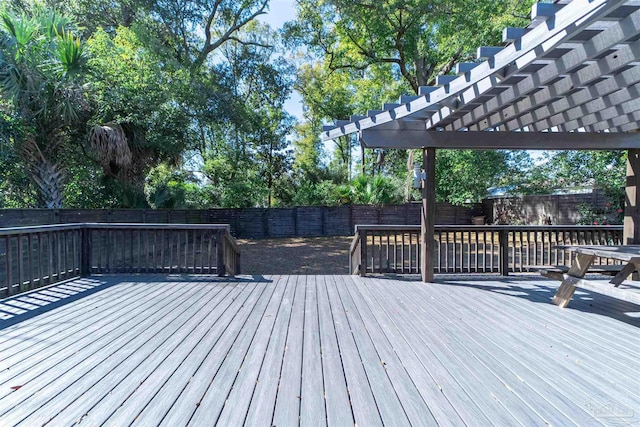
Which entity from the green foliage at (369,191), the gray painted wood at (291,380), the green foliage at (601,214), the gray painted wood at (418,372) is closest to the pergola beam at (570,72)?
the gray painted wood at (418,372)

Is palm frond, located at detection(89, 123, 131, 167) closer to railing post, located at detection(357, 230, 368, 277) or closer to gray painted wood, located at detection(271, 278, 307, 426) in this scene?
railing post, located at detection(357, 230, 368, 277)

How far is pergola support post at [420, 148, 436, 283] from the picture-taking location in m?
4.63

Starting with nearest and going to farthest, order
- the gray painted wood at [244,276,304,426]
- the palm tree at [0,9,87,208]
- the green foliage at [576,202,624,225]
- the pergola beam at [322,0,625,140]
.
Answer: the gray painted wood at [244,276,304,426] → the pergola beam at [322,0,625,140] → the palm tree at [0,9,87,208] → the green foliage at [576,202,624,225]

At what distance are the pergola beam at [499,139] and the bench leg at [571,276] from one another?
1.71 meters

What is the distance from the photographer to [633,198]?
4.59 metres

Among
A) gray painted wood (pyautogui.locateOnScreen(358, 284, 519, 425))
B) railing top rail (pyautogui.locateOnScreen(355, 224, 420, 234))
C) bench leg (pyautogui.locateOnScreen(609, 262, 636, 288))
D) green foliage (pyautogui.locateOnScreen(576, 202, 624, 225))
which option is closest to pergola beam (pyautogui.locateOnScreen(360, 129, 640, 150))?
railing top rail (pyautogui.locateOnScreen(355, 224, 420, 234))

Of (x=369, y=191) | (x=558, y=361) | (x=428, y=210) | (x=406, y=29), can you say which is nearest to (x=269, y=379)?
(x=558, y=361)

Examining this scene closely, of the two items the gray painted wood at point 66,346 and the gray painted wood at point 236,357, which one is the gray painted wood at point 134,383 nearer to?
the gray painted wood at point 236,357

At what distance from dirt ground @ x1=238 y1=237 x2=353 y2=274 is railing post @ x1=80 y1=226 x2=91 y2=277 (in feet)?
10.9

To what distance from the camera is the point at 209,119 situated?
37.5 feet

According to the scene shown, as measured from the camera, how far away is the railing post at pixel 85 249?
193 inches

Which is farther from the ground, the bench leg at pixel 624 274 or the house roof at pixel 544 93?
the house roof at pixel 544 93

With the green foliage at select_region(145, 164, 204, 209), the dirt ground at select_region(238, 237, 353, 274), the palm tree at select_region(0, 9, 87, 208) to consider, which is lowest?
the dirt ground at select_region(238, 237, 353, 274)

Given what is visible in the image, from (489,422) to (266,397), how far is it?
1.21 metres
